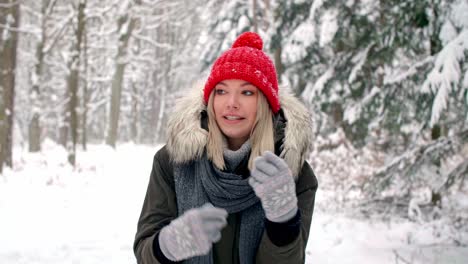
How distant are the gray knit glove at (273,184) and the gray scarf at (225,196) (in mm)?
321

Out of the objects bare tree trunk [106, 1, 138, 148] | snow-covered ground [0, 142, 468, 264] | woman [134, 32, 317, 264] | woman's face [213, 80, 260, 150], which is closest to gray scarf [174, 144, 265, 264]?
woman [134, 32, 317, 264]

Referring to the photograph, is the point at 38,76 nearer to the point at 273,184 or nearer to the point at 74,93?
the point at 74,93

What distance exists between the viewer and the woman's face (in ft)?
7.25

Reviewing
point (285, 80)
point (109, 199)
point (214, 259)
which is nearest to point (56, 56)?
point (285, 80)

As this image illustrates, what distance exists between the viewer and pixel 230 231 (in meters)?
2.25

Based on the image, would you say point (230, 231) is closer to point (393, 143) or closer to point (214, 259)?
point (214, 259)

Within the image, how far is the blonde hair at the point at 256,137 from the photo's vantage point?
2.21 m

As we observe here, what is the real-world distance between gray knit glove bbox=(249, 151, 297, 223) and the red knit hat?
1.85 ft

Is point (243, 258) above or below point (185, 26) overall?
below

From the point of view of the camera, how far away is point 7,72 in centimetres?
1015

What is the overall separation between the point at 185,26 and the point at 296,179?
105 feet

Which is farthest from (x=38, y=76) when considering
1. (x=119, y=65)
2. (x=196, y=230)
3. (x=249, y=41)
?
(x=196, y=230)

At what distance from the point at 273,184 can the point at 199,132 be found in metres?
0.61

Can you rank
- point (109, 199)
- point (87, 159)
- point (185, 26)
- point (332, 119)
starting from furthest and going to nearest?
point (185, 26) → point (87, 159) → point (332, 119) → point (109, 199)
